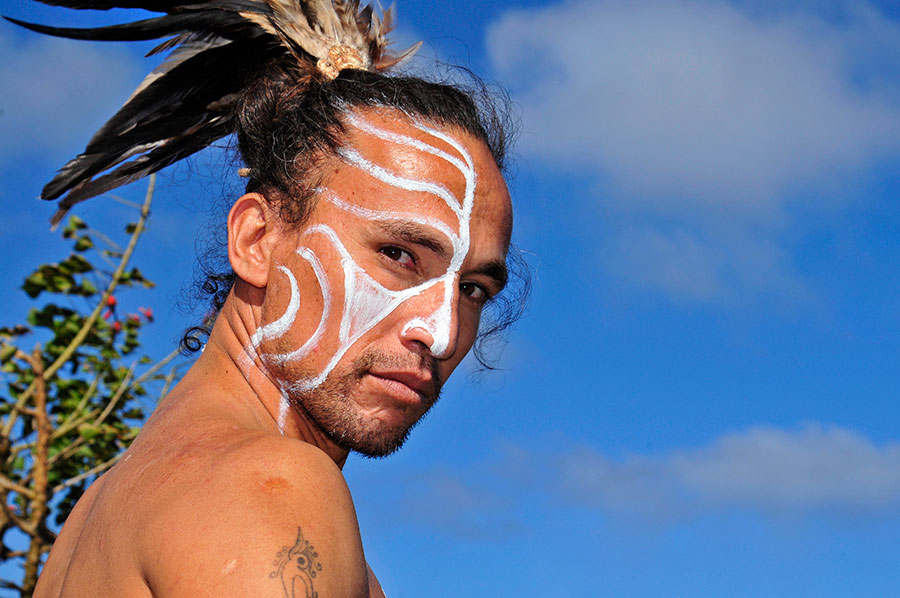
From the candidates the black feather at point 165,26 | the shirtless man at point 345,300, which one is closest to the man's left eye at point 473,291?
the shirtless man at point 345,300

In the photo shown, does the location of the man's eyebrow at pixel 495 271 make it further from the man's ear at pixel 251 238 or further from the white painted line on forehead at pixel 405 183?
the man's ear at pixel 251 238

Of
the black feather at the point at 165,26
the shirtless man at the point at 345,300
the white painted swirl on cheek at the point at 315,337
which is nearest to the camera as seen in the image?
the shirtless man at the point at 345,300

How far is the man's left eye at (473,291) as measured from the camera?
9.42 feet

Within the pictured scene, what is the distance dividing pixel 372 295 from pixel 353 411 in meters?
0.33

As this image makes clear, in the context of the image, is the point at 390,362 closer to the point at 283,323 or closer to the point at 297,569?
the point at 283,323

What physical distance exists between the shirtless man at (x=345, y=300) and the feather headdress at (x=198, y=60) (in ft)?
1.13

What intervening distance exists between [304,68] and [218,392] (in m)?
1.27

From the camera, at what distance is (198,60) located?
3307mm

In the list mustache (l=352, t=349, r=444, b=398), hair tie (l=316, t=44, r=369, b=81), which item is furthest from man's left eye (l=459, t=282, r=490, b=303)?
hair tie (l=316, t=44, r=369, b=81)

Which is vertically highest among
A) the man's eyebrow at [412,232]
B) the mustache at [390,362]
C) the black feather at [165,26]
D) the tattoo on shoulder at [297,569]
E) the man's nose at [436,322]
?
the black feather at [165,26]

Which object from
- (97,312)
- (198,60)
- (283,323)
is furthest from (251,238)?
(97,312)

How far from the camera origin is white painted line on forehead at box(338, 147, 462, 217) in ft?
8.89

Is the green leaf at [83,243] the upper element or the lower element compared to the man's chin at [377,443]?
upper

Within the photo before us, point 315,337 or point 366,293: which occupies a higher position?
point 366,293
